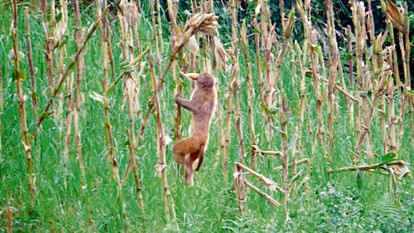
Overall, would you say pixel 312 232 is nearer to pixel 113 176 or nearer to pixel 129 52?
pixel 113 176

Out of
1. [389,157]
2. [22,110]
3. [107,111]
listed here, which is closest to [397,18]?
[389,157]

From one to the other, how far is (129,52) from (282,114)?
85cm

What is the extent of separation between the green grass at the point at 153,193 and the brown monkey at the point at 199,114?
31cm

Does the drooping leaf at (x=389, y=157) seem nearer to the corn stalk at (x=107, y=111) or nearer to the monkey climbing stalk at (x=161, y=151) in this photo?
the monkey climbing stalk at (x=161, y=151)

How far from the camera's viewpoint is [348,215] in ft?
12.8

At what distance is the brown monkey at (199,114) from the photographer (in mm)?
3602

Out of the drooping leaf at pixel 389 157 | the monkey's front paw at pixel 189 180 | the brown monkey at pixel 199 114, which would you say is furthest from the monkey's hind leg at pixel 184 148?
the drooping leaf at pixel 389 157

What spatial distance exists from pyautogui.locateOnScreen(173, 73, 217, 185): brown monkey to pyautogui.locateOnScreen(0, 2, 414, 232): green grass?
0.31 m

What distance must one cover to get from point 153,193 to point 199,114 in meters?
0.69

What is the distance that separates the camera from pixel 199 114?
11.9 ft

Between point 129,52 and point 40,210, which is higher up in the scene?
point 129,52

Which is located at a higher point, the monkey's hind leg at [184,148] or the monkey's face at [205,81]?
the monkey's face at [205,81]

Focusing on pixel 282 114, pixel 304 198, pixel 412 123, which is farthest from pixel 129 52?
pixel 412 123

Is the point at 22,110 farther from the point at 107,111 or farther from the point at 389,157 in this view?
the point at 389,157
